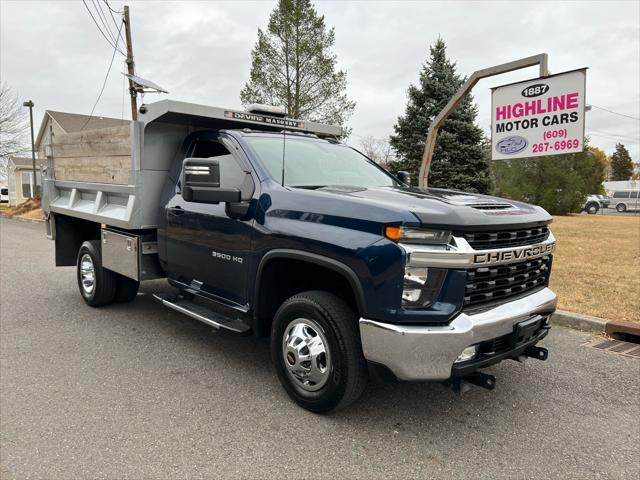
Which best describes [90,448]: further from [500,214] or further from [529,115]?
[529,115]

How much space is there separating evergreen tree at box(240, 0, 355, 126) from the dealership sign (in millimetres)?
13077

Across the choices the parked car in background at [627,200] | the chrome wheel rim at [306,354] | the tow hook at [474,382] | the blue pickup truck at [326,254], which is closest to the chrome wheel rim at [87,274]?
the blue pickup truck at [326,254]

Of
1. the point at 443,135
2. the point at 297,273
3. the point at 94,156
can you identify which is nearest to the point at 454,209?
the point at 297,273

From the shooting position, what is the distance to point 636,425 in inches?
129

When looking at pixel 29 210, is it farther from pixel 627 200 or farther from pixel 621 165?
pixel 621 165

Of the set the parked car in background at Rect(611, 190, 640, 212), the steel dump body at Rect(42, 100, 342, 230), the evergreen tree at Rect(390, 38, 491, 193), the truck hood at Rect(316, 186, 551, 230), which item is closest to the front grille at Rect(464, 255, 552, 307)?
the truck hood at Rect(316, 186, 551, 230)

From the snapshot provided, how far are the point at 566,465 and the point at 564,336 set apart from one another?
2.56 m

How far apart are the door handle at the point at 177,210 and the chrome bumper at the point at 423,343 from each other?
232 centimetres

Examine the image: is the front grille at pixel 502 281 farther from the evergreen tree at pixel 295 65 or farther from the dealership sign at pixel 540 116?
the evergreen tree at pixel 295 65

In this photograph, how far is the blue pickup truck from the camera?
9.15 ft

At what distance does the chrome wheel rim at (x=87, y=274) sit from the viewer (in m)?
5.98

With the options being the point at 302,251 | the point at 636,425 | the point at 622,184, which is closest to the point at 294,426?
the point at 302,251

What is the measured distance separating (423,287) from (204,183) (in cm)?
174

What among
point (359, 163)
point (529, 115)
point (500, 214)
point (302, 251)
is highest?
point (529, 115)
